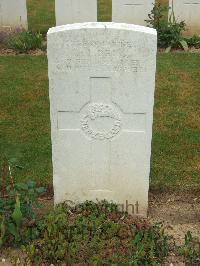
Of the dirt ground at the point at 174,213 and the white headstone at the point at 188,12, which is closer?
the dirt ground at the point at 174,213

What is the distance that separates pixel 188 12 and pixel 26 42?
3.42m

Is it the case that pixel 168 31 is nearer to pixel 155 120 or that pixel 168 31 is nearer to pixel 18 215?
pixel 155 120

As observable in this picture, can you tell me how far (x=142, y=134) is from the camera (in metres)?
4.47

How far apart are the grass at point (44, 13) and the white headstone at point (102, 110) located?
285 inches

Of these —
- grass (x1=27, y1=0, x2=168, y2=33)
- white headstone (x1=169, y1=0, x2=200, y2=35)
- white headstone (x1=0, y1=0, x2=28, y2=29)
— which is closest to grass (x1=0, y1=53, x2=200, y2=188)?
white headstone (x1=169, y1=0, x2=200, y2=35)

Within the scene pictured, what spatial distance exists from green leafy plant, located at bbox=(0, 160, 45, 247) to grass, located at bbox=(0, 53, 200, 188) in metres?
0.35

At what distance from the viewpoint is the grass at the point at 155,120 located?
5730mm

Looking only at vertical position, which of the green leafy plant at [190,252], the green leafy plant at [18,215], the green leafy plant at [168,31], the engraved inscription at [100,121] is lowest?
the green leafy plant at [190,252]

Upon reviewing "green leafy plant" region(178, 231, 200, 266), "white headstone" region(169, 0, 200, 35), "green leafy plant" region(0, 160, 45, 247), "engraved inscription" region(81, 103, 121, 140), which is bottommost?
"green leafy plant" region(178, 231, 200, 266)

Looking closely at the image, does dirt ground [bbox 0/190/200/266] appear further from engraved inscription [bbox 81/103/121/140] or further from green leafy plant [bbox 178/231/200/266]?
engraved inscription [bbox 81/103/121/140]

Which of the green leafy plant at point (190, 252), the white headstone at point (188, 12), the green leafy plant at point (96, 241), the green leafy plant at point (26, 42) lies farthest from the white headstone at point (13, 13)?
the green leafy plant at point (190, 252)

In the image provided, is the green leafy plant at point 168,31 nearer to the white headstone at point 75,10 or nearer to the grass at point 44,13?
the white headstone at point 75,10

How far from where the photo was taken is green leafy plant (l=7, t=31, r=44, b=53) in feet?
33.0

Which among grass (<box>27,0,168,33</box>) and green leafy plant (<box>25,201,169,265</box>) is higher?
grass (<box>27,0,168,33</box>)
